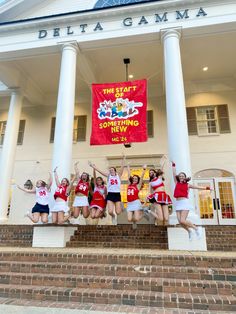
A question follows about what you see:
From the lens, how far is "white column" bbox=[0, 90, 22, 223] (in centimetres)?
1075

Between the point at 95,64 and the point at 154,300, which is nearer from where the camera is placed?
the point at 154,300

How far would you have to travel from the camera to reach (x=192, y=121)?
11984mm

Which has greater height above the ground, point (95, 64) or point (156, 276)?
point (95, 64)

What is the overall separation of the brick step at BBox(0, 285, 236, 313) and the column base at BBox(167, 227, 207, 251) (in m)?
2.30

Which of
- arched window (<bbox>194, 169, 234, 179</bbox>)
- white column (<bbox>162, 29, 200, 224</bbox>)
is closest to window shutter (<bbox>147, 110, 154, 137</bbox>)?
arched window (<bbox>194, 169, 234, 179</bbox>)

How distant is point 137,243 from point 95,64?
26.7 ft

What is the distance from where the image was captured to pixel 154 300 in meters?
3.50

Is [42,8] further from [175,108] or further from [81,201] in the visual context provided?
[81,201]

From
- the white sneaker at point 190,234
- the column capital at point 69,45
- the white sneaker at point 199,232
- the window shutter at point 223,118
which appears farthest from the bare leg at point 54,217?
the window shutter at point 223,118

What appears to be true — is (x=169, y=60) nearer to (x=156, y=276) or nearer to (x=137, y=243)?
(x=137, y=243)

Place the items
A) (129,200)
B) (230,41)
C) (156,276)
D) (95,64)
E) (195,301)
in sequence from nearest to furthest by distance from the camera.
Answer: (195,301), (156,276), (129,200), (230,41), (95,64)

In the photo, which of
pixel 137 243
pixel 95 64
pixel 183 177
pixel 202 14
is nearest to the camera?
pixel 183 177

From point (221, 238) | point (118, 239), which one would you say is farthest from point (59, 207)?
point (221, 238)

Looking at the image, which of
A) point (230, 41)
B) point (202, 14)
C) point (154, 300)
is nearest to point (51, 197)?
point (154, 300)
